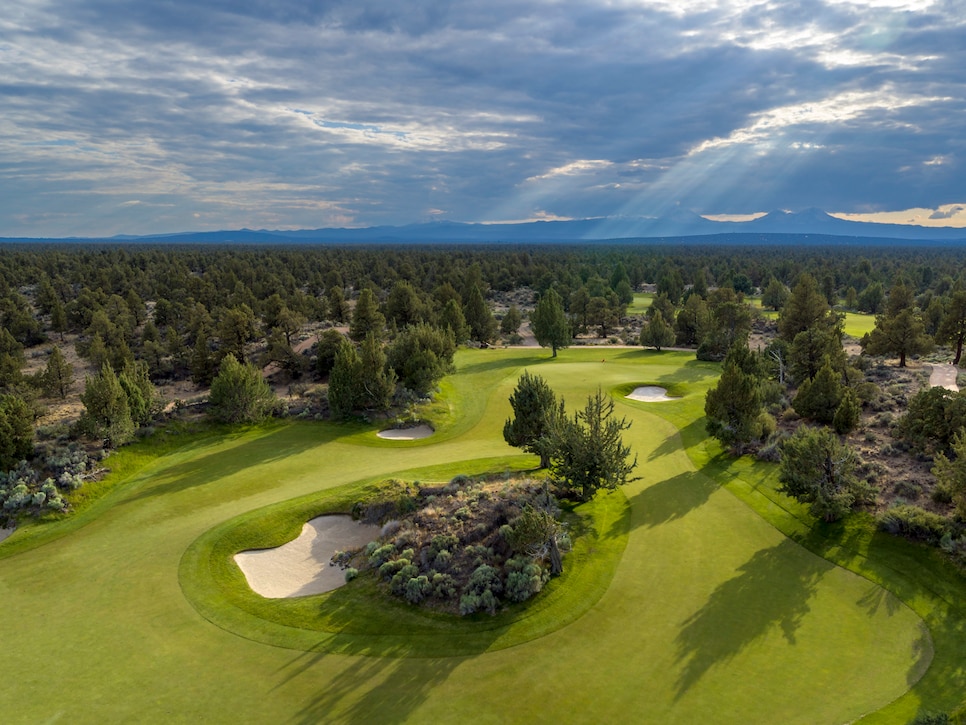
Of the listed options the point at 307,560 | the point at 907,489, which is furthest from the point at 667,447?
the point at 307,560

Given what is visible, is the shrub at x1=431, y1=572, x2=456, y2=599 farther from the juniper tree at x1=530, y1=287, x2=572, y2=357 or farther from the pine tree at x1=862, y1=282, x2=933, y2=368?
the pine tree at x1=862, y1=282, x2=933, y2=368

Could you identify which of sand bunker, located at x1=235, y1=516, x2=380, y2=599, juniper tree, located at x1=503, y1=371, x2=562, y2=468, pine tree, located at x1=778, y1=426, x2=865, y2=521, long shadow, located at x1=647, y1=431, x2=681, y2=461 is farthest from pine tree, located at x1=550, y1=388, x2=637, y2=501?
sand bunker, located at x1=235, y1=516, x2=380, y2=599

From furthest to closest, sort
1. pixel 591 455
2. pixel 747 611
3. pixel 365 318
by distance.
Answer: pixel 365 318
pixel 591 455
pixel 747 611

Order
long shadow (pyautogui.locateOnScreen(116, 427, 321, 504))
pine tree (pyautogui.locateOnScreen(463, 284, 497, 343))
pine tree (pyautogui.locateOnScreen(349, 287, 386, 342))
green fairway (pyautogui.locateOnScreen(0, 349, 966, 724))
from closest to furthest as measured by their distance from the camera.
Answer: green fairway (pyautogui.locateOnScreen(0, 349, 966, 724))
long shadow (pyautogui.locateOnScreen(116, 427, 321, 504))
pine tree (pyautogui.locateOnScreen(349, 287, 386, 342))
pine tree (pyautogui.locateOnScreen(463, 284, 497, 343))

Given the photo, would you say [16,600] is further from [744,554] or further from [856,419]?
[856,419]

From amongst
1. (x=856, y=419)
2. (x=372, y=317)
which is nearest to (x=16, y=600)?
(x=856, y=419)

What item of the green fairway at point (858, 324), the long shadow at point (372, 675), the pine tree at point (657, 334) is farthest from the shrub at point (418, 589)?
the green fairway at point (858, 324)

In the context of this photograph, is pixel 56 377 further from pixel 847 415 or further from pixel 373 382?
pixel 847 415

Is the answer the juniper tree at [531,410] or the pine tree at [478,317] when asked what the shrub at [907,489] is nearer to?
the juniper tree at [531,410]
